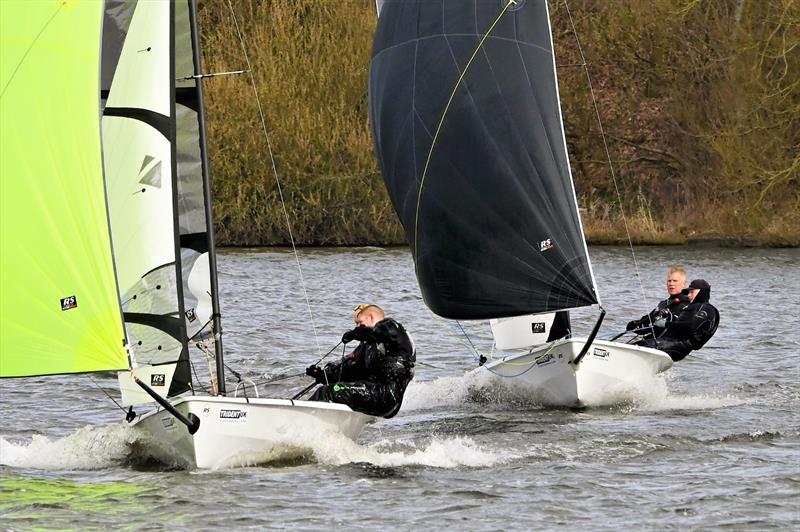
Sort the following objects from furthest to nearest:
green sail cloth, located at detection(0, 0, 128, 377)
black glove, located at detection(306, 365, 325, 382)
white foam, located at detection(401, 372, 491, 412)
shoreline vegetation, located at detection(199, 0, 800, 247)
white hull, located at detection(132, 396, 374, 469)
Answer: shoreline vegetation, located at detection(199, 0, 800, 247) → white foam, located at detection(401, 372, 491, 412) → black glove, located at detection(306, 365, 325, 382) → white hull, located at detection(132, 396, 374, 469) → green sail cloth, located at detection(0, 0, 128, 377)

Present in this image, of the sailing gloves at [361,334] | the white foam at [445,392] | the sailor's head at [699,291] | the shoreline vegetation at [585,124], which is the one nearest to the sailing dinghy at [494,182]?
the white foam at [445,392]

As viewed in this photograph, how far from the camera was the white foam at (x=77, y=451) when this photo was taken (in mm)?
10117

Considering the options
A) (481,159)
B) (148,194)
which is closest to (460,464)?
(148,194)

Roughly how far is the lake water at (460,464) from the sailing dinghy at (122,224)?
0.39m

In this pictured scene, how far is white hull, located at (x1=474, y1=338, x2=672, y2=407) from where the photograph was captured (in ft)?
40.5

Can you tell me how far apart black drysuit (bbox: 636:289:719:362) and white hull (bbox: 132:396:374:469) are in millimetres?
4297

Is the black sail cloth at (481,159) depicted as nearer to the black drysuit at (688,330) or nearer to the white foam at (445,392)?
the white foam at (445,392)

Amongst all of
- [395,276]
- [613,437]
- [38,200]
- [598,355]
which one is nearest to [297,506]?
[38,200]

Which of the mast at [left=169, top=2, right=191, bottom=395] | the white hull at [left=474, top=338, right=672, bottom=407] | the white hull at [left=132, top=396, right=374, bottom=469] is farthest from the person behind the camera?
the white hull at [left=474, top=338, right=672, bottom=407]

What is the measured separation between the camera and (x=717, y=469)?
991 cm

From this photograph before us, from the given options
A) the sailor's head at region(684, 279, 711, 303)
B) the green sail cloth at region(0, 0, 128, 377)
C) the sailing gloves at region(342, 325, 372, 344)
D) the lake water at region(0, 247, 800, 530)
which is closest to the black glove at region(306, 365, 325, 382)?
the sailing gloves at region(342, 325, 372, 344)

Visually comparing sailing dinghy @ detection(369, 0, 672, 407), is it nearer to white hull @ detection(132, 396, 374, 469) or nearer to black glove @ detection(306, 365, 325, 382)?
black glove @ detection(306, 365, 325, 382)

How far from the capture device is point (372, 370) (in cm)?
1056

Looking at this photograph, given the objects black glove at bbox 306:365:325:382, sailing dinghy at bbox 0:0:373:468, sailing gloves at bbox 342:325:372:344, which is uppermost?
sailing dinghy at bbox 0:0:373:468
